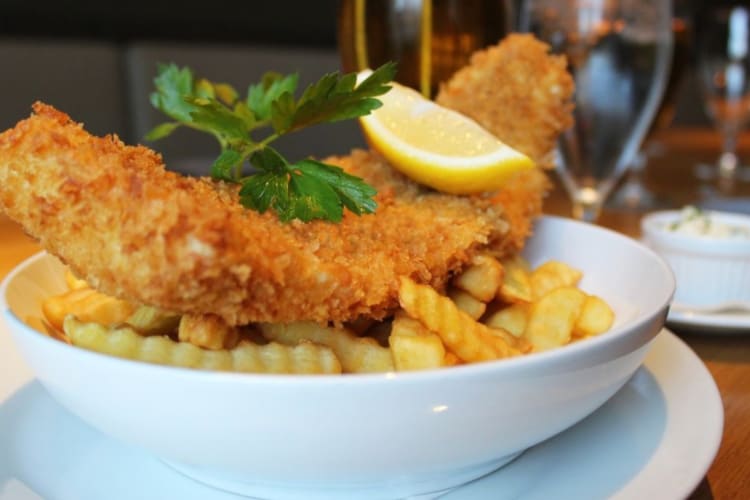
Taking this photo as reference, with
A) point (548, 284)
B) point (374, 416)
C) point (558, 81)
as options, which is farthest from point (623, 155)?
point (374, 416)

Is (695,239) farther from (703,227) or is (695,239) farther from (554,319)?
(554,319)

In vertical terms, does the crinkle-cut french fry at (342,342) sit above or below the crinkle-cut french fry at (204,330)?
below

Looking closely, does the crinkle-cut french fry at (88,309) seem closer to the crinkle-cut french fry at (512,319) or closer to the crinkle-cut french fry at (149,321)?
the crinkle-cut french fry at (149,321)

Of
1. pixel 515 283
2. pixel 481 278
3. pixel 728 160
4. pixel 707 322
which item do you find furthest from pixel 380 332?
pixel 728 160

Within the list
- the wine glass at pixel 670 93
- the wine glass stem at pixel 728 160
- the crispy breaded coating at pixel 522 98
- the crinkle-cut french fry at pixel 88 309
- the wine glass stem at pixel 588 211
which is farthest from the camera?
the wine glass stem at pixel 728 160

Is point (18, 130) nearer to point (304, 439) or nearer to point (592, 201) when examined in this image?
point (304, 439)

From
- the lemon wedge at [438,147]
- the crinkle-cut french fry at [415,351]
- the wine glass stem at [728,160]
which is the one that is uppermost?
the lemon wedge at [438,147]

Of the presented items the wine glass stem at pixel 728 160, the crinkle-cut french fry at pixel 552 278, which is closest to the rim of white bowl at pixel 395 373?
the crinkle-cut french fry at pixel 552 278
